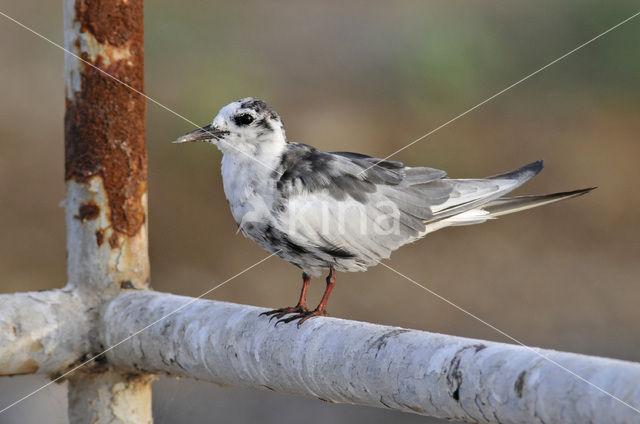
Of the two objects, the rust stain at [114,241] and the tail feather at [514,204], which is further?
the rust stain at [114,241]

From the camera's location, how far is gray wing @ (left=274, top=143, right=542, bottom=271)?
312cm

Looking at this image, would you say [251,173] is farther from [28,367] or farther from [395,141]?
[395,141]

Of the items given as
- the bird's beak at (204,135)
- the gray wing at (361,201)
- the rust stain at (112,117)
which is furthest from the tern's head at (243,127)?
the rust stain at (112,117)

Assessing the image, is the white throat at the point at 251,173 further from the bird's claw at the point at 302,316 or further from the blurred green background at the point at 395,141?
the blurred green background at the point at 395,141

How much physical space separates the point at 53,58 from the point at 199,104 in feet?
5.02

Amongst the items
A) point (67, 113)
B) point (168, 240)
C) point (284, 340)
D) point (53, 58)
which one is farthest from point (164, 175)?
point (284, 340)

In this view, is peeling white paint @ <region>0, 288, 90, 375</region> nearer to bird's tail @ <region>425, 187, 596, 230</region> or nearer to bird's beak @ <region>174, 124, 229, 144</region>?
bird's beak @ <region>174, 124, 229, 144</region>

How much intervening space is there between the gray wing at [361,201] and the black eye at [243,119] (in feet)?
0.60

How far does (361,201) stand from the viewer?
10.8 feet

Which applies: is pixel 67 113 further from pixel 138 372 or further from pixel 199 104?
pixel 199 104

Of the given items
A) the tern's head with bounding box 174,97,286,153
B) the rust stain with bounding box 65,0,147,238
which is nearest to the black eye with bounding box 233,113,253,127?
the tern's head with bounding box 174,97,286,153

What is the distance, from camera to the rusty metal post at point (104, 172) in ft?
11.3

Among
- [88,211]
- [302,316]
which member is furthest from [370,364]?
[88,211]

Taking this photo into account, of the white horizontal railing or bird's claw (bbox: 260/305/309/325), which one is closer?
the white horizontal railing
